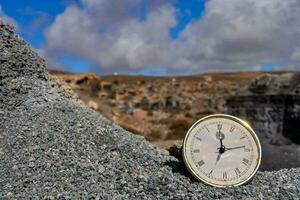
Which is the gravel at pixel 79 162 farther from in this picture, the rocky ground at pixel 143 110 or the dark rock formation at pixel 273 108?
the dark rock formation at pixel 273 108

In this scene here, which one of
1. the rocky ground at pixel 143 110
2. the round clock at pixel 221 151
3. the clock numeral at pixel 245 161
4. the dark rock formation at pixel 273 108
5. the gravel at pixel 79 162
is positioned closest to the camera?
the gravel at pixel 79 162

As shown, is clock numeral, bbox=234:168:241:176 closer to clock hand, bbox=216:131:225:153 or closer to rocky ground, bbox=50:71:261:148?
clock hand, bbox=216:131:225:153

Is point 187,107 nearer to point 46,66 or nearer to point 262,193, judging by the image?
point 46,66

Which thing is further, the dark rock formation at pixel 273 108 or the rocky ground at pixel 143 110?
the rocky ground at pixel 143 110

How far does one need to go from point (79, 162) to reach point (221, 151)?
1440 millimetres

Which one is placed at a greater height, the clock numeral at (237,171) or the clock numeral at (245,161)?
the clock numeral at (245,161)

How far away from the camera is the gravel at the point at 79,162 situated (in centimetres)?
481

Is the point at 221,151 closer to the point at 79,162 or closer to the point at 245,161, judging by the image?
the point at 245,161

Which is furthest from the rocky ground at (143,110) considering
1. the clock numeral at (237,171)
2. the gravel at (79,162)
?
the clock numeral at (237,171)

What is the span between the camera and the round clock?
500cm

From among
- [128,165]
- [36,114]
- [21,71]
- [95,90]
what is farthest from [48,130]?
[95,90]

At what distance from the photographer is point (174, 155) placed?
6223mm

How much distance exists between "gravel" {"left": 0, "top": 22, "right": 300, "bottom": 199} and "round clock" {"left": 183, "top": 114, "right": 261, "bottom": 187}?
0.13 m

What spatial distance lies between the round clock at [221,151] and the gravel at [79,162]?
0.41 feet
